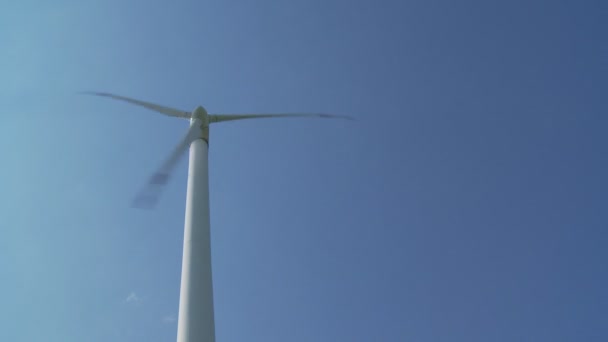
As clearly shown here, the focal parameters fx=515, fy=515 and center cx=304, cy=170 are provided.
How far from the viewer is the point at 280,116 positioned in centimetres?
2470

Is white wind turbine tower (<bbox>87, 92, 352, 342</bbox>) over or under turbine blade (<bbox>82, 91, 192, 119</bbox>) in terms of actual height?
under

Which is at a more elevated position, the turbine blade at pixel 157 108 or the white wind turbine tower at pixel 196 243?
the turbine blade at pixel 157 108

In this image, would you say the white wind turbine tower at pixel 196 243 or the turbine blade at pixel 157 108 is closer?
the white wind turbine tower at pixel 196 243

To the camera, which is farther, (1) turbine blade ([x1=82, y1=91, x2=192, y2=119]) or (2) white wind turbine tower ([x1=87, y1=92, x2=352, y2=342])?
(1) turbine blade ([x1=82, y1=91, x2=192, y2=119])

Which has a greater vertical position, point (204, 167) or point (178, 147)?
point (178, 147)

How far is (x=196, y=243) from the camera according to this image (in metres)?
15.4

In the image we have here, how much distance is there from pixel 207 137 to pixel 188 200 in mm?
4589

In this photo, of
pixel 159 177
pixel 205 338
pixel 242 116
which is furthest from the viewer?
pixel 242 116

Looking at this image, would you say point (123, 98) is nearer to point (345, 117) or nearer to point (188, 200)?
point (188, 200)

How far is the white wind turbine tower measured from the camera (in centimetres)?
1347

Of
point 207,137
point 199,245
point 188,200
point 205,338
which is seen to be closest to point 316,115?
point 207,137

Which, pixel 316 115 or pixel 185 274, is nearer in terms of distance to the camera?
pixel 185 274

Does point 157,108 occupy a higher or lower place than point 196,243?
higher

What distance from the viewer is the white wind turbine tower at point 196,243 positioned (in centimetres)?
1347
